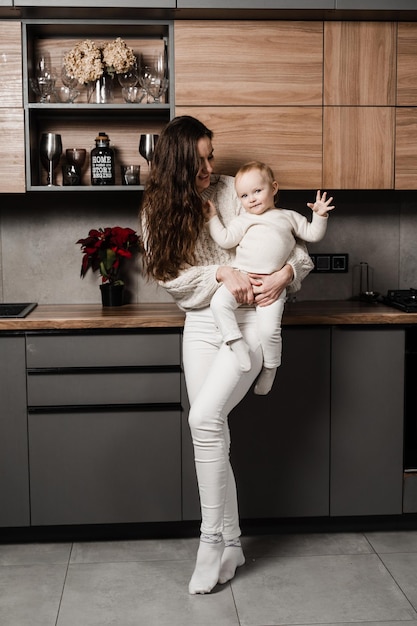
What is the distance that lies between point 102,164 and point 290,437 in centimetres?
139

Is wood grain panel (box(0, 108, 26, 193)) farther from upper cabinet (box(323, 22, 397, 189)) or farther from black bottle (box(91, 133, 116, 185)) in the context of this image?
upper cabinet (box(323, 22, 397, 189))

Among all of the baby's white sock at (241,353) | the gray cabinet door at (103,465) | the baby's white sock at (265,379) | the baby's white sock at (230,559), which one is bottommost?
the baby's white sock at (230,559)

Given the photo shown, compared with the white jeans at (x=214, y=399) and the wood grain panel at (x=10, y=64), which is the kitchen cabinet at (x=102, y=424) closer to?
the white jeans at (x=214, y=399)

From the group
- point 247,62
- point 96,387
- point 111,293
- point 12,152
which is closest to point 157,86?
point 247,62

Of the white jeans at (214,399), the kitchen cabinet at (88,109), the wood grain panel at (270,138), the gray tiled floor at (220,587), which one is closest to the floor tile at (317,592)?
the gray tiled floor at (220,587)

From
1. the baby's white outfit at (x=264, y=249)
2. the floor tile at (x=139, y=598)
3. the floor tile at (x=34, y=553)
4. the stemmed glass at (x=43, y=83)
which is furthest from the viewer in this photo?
the stemmed glass at (x=43, y=83)

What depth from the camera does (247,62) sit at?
3113 millimetres

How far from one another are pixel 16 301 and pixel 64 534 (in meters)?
1.10

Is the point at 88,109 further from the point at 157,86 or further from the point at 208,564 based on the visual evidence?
the point at 208,564

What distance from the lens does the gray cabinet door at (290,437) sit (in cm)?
301

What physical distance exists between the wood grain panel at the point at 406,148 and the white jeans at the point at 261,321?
0.97m

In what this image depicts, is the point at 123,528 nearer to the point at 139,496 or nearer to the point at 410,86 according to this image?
the point at 139,496

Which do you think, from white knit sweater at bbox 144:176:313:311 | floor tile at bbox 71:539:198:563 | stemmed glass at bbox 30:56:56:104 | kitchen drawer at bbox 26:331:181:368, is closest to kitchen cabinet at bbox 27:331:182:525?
kitchen drawer at bbox 26:331:181:368

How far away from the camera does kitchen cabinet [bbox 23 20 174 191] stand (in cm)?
311
